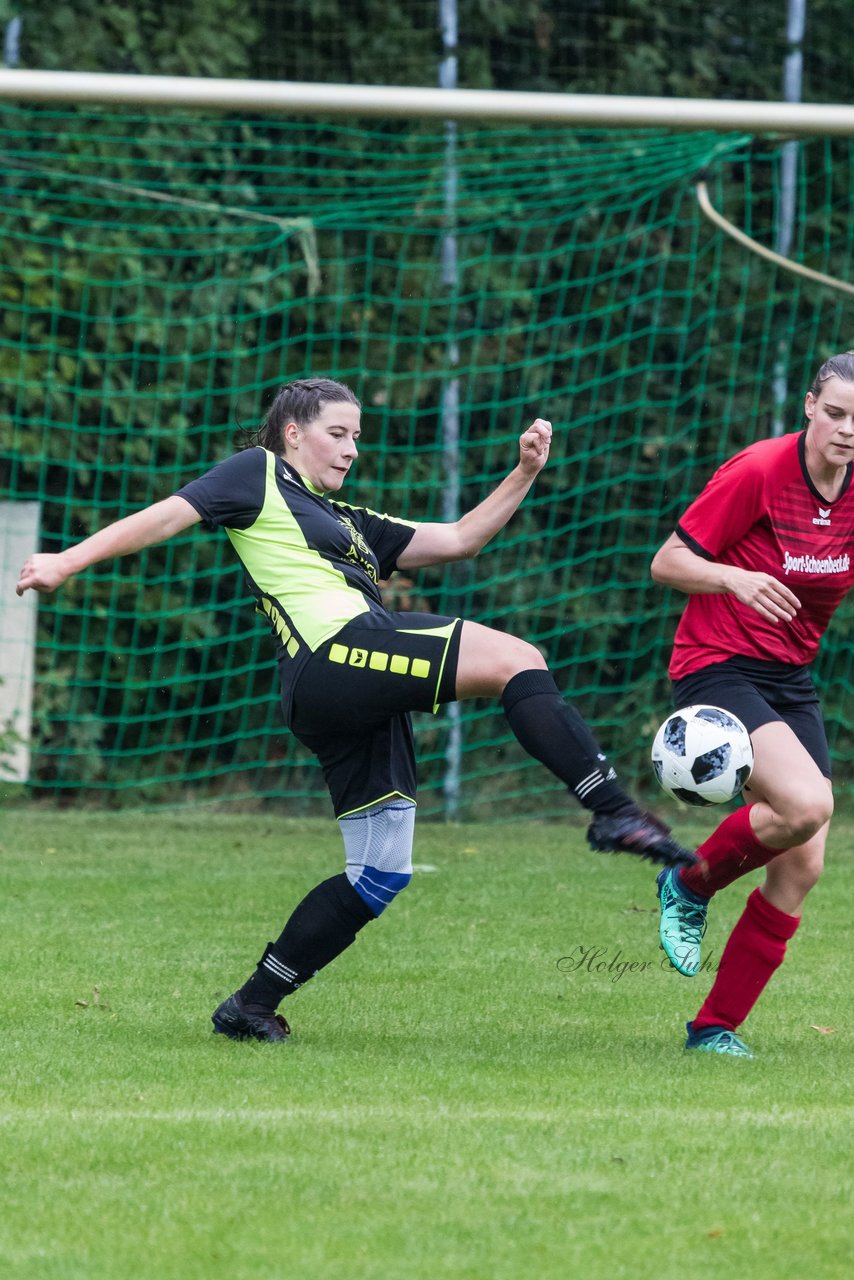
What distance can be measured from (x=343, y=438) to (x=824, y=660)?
6449 millimetres

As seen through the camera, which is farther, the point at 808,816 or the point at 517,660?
the point at 808,816

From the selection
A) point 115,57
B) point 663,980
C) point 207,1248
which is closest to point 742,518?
point 663,980

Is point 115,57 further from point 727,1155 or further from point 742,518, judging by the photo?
point 727,1155

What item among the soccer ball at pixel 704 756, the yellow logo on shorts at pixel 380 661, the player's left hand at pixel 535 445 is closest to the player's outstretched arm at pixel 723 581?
the soccer ball at pixel 704 756

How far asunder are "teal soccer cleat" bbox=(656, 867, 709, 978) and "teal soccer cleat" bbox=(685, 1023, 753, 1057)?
16cm

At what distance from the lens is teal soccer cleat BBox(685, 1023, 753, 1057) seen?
14.7ft

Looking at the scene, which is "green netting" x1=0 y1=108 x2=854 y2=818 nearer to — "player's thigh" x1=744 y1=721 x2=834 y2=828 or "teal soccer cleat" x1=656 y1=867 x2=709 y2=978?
"teal soccer cleat" x1=656 y1=867 x2=709 y2=978

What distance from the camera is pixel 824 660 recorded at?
34.3ft

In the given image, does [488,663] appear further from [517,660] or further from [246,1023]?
[246,1023]

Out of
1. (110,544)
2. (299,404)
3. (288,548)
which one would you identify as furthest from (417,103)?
(110,544)

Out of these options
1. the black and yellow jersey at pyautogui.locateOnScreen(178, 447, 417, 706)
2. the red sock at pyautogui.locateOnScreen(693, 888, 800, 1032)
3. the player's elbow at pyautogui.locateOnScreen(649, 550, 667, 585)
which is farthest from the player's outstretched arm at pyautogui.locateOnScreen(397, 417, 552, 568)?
the red sock at pyautogui.locateOnScreen(693, 888, 800, 1032)

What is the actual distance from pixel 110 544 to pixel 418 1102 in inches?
59.6

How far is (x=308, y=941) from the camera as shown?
4.52 m

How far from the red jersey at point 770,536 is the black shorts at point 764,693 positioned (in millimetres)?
37
